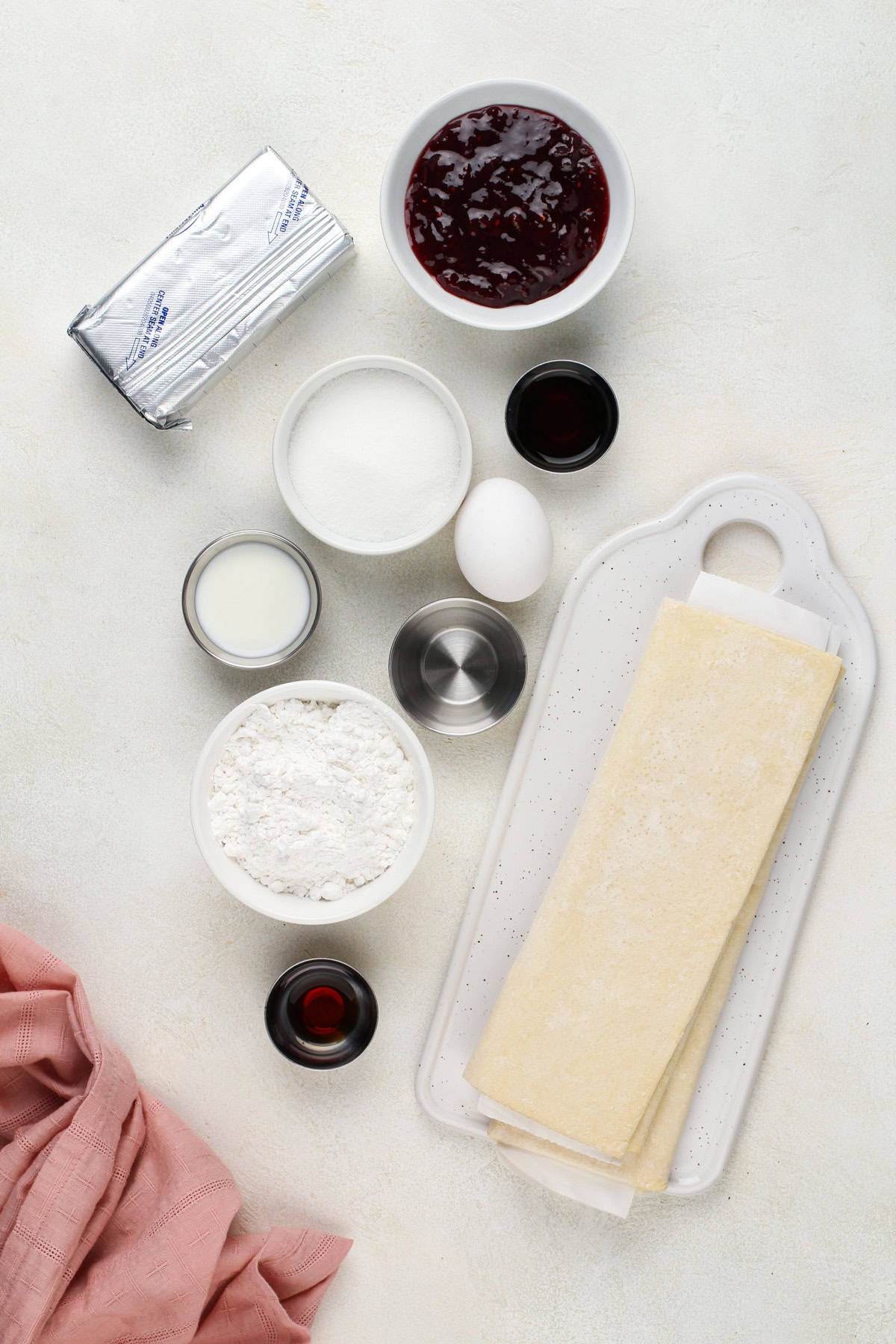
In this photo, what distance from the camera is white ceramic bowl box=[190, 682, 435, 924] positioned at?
1.17 metres

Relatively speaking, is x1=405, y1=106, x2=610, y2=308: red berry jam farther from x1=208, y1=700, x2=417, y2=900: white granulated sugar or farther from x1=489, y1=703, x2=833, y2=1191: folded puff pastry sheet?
x1=489, y1=703, x2=833, y2=1191: folded puff pastry sheet

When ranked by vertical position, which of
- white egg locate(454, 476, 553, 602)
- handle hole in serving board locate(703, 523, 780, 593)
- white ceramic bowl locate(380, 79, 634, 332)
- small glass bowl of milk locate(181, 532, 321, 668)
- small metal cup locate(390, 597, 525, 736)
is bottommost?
handle hole in serving board locate(703, 523, 780, 593)

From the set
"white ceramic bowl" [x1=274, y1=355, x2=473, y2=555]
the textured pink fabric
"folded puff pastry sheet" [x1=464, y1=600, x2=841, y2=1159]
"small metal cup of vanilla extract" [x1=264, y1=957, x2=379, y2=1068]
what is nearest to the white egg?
"white ceramic bowl" [x1=274, y1=355, x2=473, y2=555]

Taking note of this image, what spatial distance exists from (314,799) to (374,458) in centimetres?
46

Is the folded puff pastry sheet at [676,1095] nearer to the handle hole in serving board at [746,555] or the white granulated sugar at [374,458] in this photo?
the handle hole in serving board at [746,555]

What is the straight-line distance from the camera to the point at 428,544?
1.32 metres

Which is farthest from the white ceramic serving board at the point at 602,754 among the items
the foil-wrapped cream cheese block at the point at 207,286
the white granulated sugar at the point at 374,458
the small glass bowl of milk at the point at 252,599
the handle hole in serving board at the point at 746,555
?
the foil-wrapped cream cheese block at the point at 207,286

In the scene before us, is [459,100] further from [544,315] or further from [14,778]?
[14,778]

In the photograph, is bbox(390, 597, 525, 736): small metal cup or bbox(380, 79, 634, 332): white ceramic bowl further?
bbox(390, 597, 525, 736): small metal cup

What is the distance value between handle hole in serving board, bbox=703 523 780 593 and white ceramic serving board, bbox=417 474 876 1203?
0.01m

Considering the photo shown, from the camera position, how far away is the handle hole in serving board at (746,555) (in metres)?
1.29

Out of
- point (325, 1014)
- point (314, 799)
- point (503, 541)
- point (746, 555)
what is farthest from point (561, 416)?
point (325, 1014)

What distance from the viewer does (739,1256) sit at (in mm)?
1352

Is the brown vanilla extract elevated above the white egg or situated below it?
below
